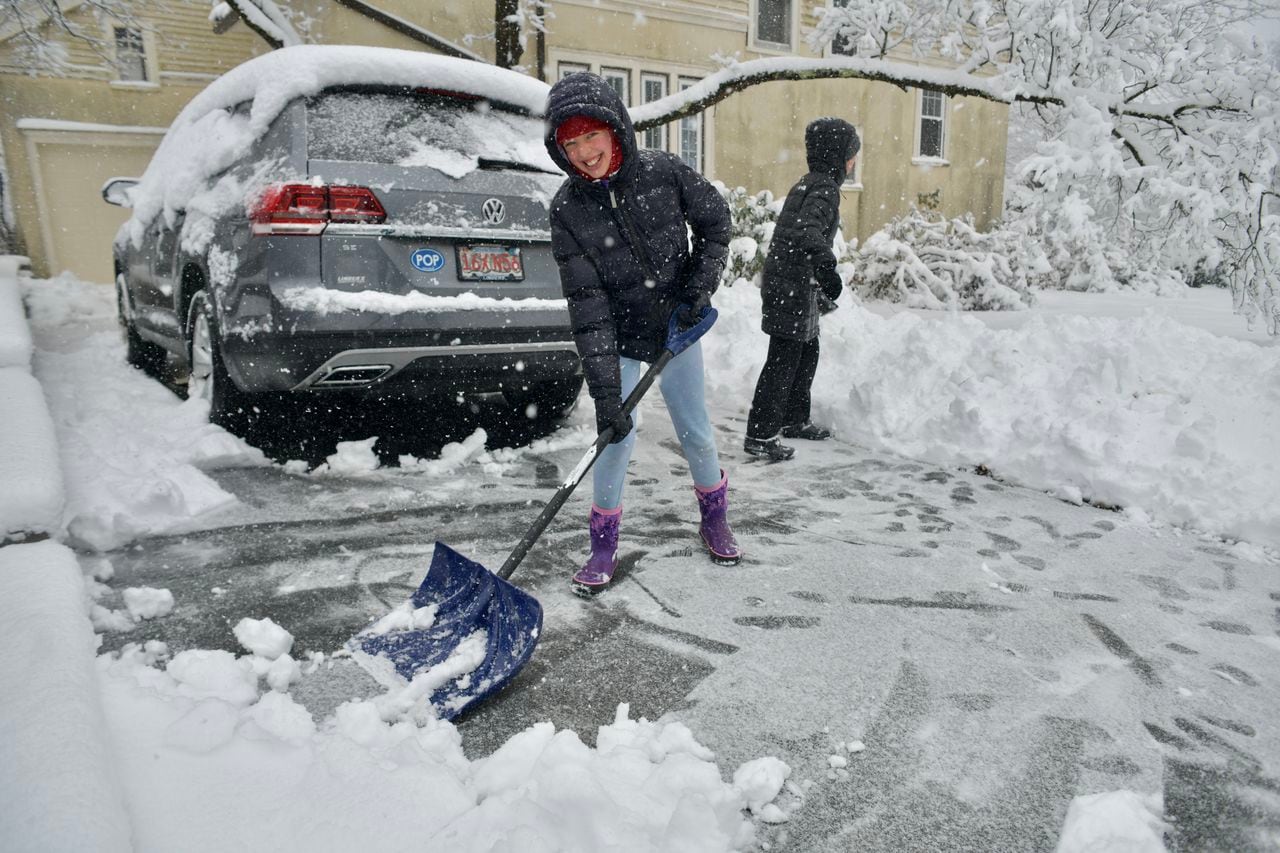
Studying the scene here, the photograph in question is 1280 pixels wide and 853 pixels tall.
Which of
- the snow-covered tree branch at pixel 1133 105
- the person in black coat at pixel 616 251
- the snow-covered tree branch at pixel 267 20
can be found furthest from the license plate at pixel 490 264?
the snow-covered tree branch at pixel 267 20

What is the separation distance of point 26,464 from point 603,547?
6.48 ft

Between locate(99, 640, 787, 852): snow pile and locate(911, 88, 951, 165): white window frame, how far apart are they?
652 inches

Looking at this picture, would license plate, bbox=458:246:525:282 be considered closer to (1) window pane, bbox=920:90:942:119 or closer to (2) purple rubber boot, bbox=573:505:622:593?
(2) purple rubber boot, bbox=573:505:622:593

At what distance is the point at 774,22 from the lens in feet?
48.4

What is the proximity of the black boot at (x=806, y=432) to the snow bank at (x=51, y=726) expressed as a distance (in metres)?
3.80

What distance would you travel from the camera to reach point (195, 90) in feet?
56.1

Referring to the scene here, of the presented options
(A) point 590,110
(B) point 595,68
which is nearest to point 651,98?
(B) point 595,68

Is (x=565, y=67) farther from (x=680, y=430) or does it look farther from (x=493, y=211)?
(x=680, y=430)

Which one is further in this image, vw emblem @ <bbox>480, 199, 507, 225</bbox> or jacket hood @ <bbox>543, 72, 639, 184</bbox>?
vw emblem @ <bbox>480, 199, 507, 225</bbox>

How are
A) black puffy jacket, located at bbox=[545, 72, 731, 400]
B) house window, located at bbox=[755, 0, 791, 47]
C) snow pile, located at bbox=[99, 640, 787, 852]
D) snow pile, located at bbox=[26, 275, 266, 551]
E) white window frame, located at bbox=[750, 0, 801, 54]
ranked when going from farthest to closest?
house window, located at bbox=[755, 0, 791, 47] < white window frame, located at bbox=[750, 0, 801, 54] < snow pile, located at bbox=[26, 275, 266, 551] < black puffy jacket, located at bbox=[545, 72, 731, 400] < snow pile, located at bbox=[99, 640, 787, 852]

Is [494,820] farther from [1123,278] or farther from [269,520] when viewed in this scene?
[1123,278]

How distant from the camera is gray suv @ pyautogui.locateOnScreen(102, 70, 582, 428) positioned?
3.43 m

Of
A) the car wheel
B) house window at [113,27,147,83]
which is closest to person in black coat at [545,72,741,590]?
the car wheel

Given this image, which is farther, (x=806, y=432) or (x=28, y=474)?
(x=806, y=432)
